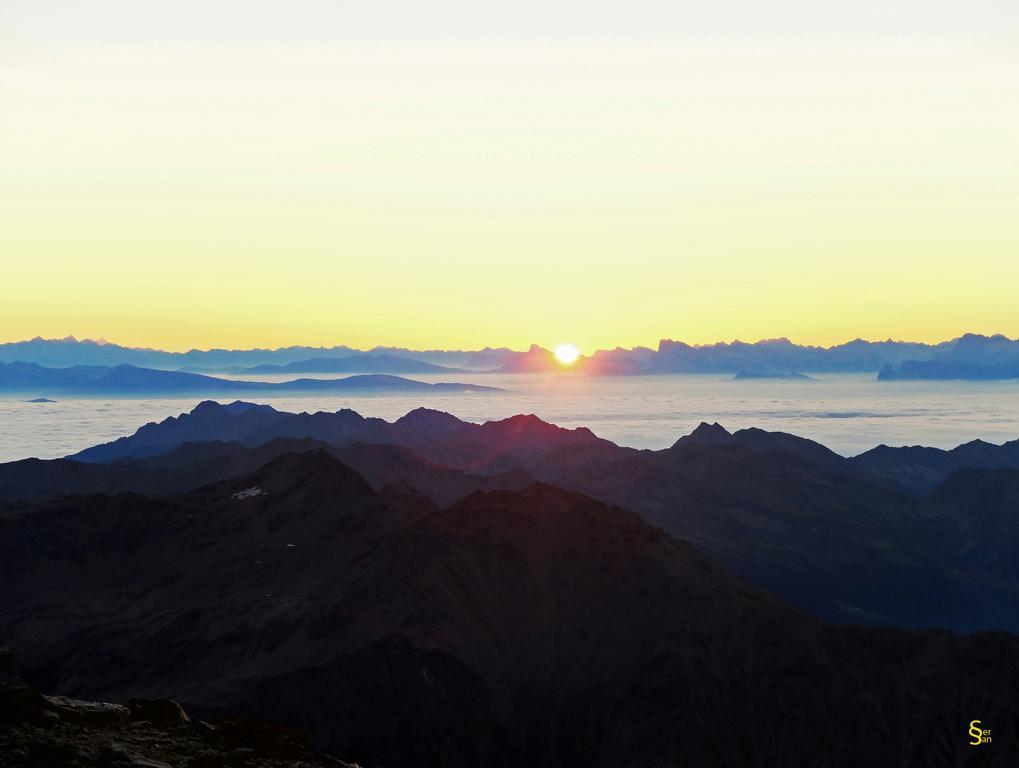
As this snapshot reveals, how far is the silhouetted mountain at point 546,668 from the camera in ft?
512

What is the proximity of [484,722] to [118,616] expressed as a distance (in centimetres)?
8156

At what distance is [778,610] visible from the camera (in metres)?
179

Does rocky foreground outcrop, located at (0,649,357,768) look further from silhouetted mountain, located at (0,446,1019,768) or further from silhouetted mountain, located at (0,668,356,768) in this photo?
silhouetted mountain, located at (0,446,1019,768)

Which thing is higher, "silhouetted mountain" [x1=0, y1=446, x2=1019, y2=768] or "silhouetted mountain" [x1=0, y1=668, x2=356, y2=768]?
"silhouetted mountain" [x1=0, y1=668, x2=356, y2=768]

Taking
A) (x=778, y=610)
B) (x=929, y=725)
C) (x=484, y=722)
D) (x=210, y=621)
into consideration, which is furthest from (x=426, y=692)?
(x=929, y=725)
